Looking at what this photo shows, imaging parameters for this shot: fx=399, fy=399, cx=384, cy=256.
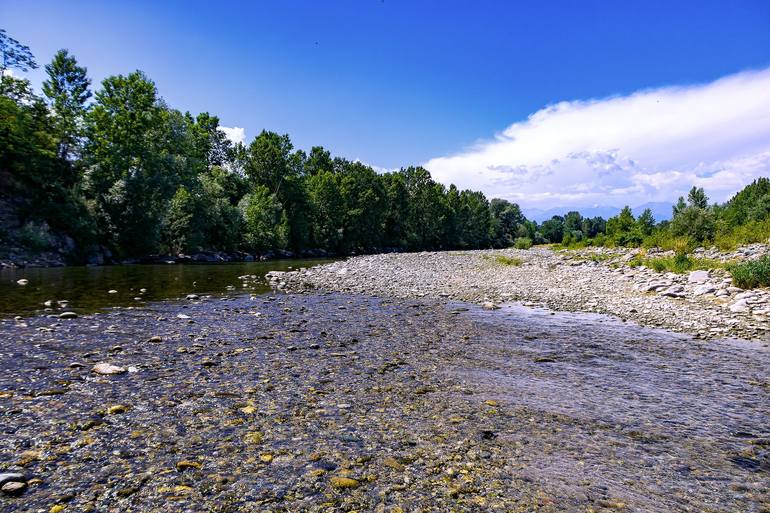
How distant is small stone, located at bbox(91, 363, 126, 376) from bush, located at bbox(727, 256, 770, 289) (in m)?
24.8

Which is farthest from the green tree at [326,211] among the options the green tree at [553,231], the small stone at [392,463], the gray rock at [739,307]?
the green tree at [553,231]

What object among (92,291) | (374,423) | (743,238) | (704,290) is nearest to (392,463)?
(374,423)

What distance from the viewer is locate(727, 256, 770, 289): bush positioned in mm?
18397

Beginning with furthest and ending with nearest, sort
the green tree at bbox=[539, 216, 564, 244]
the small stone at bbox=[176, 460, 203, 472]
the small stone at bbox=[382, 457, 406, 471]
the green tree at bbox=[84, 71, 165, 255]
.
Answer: the green tree at bbox=[539, 216, 564, 244] < the green tree at bbox=[84, 71, 165, 255] < the small stone at bbox=[382, 457, 406, 471] < the small stone at bbox=[176, 460, 203, 472]

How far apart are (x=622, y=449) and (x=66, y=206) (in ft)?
171

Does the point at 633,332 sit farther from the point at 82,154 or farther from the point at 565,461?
the point at 82,154

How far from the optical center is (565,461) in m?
5.20

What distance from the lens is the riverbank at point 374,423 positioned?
439cm

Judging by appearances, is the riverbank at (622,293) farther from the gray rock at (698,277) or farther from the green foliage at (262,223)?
the green foliage at (262,223)

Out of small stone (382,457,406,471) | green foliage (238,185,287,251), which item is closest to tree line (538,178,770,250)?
small stone (382,457,406,471)

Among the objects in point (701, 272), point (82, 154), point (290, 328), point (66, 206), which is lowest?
point (290, 328)

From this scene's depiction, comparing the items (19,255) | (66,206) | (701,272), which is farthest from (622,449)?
(66,206)

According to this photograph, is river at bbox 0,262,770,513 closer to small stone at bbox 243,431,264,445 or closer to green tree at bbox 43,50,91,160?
small stone at bbox 243,431,264,445

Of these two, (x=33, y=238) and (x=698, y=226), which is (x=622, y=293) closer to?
(x=698, y=226)
